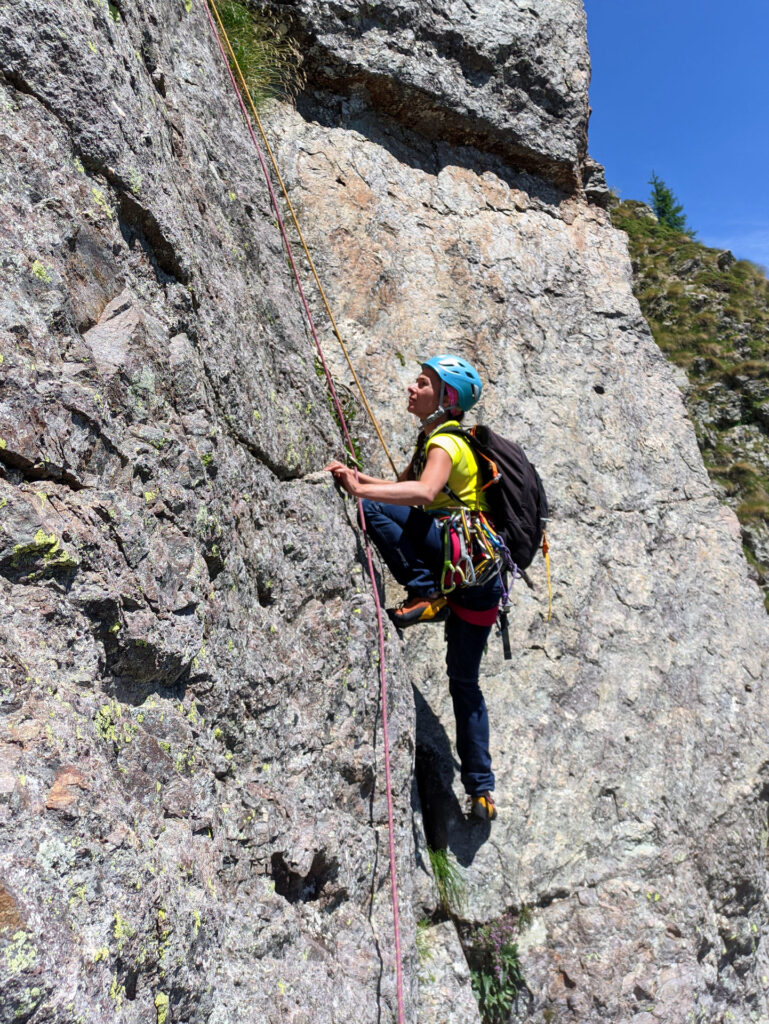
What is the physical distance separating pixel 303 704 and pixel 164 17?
5216 millimetres

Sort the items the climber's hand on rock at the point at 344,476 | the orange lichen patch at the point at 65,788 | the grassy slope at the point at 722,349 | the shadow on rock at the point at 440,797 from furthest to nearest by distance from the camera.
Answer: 1. the grassy slope at the point at 722,349
2. the shadow on rock at the point at 440,797
3. the climber's hand on rock at the point at 344,476
4. the orange lichen patch at the point at 65,788

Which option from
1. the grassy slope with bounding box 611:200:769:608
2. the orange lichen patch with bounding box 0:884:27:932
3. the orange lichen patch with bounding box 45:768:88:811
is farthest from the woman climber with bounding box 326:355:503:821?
the grassy slope with bounding box 611:200:769:608

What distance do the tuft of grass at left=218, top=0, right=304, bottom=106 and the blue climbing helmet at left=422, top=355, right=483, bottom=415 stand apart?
170 inches

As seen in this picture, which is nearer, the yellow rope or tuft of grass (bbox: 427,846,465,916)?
tuft of grass (bbox: 427,846,465,916)

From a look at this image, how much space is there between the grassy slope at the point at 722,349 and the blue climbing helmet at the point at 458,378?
8.15 meters

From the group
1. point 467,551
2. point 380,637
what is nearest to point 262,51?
point 467,551

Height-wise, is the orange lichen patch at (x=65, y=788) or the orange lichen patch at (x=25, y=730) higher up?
the orange lichen patch at (x=25, y=730)

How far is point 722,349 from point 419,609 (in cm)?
1313

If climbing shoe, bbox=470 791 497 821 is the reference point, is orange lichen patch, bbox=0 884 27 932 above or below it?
above

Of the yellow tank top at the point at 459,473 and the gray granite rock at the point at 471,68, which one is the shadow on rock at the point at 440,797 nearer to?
the yellow tank top at the point at 459,473

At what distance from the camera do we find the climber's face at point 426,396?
593 cm

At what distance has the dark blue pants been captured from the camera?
5.96 metres

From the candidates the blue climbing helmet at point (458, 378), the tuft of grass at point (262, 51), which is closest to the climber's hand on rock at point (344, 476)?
the blue climbing helmet at point (458, 378)

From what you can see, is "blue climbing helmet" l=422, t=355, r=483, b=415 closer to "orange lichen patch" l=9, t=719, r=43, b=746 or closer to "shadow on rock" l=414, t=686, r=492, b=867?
"shadow on rock" l=414, t=686, r=492, b=867
